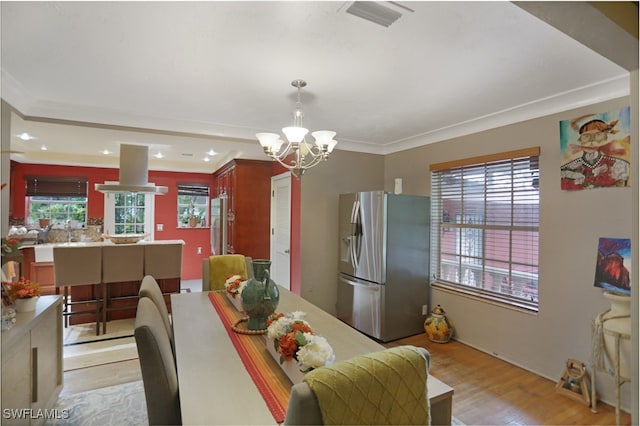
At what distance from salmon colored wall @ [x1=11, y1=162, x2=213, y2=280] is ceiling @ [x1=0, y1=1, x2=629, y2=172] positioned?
2.43 metres

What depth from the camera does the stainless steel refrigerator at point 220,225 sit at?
17.5ft

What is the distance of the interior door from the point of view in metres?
4.30

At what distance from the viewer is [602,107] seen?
2.38 meters

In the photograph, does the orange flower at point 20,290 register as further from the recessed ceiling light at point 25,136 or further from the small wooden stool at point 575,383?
the small wooden stool at point 575,383

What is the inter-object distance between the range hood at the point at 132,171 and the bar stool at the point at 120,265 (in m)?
1.06

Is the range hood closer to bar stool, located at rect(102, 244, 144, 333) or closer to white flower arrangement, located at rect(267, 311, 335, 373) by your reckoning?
bar stool, located at rect(102, 244, 144, 333)

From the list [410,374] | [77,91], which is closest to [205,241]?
[77,91]

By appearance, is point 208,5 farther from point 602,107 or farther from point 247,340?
point 602,107

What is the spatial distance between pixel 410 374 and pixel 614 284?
2.24m

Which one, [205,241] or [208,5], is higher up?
[208,5]

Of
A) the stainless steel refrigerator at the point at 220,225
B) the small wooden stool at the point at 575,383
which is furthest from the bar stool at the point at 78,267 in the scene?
the small wooden stool at the point at 575,383

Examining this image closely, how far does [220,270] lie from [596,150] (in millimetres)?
3317

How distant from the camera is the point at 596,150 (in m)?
2.40

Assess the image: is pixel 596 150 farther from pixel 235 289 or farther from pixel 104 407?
pixel 104 407
